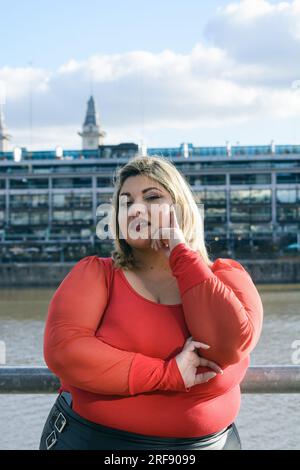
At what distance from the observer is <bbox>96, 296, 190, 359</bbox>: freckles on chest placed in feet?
4.84

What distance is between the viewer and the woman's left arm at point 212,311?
1.43 m

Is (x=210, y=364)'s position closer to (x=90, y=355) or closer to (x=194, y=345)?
(x=194, y=345)

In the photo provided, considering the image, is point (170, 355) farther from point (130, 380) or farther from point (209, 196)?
point (209, 196)

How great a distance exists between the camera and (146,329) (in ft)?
4.84

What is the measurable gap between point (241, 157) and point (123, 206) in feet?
153

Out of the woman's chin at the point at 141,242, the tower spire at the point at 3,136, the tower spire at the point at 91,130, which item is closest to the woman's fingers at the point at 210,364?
the woman's chin at the point at 141,242

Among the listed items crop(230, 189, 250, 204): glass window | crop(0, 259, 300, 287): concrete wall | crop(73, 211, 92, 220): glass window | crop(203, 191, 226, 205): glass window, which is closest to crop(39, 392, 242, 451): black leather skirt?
crop(0, 259, 300, 287): concrete wall

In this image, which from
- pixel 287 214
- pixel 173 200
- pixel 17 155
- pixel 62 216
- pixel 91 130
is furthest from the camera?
pixel 91 130

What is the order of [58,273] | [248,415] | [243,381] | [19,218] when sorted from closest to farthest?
[243,381] < [248,415] < [58,273] < [19,218]

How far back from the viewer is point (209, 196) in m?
47.8

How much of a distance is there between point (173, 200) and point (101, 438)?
481 millimetres

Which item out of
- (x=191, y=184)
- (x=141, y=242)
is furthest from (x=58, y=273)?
(x=141, y=242)

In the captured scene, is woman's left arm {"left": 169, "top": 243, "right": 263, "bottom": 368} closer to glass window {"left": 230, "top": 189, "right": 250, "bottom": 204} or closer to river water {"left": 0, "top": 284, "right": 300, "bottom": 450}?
river water {"left": 0, "top": 284, "right": 300, "bottom": 450}

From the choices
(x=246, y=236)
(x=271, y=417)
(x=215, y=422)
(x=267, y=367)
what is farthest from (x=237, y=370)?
(x=246, y=236)
